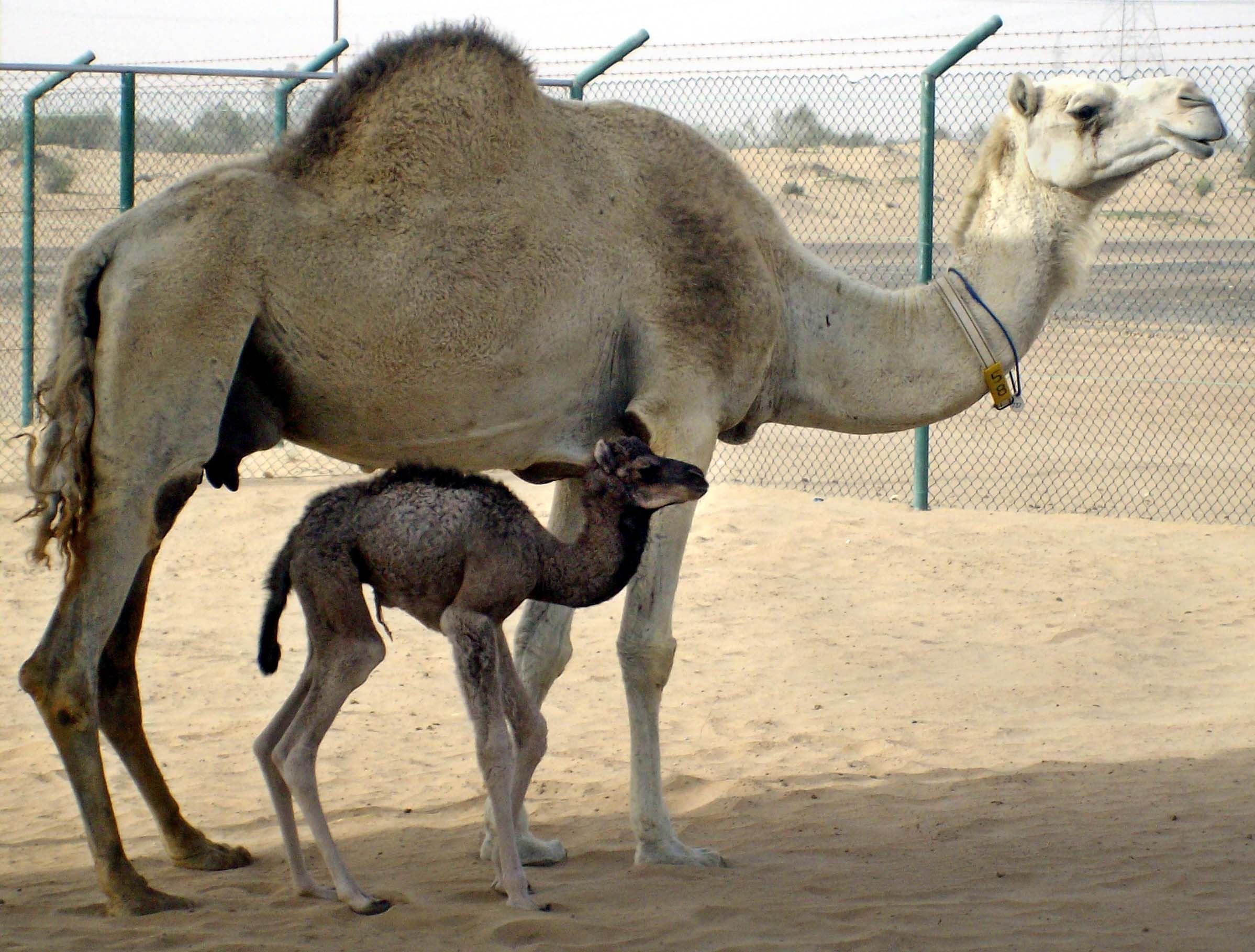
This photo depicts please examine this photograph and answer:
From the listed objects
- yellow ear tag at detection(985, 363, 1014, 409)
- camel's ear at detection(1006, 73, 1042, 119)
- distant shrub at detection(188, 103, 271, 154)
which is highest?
camel's ear at detection(1006, 73, 1042, 119)

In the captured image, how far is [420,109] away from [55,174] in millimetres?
18106

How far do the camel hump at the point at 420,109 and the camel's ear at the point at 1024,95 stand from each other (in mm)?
1783

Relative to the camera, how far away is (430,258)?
485 cm

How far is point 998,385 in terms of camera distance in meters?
5.59

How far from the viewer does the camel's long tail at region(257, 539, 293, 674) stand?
4727 mm

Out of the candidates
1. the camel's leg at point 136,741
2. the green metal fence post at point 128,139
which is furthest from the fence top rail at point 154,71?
the camel's leg at point 136,741

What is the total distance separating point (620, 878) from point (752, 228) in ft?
7.51

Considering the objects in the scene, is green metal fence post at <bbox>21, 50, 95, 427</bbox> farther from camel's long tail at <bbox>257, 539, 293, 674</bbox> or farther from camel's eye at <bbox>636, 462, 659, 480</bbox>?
camel's eye at <bbox>636, 462, 659, 480</bbox>

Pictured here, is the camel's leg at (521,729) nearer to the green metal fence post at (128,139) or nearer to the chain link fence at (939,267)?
the chain link fence at (939,267)

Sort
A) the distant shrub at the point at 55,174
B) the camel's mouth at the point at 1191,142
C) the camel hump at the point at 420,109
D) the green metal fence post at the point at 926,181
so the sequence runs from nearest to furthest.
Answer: the camel hump at the point at 420,109 → the camel's mouth at the point at 1191,142 → the green metal fence post at the point at 926,181 → the distant shrub at the point at 55,174

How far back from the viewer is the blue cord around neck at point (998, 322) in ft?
18.5

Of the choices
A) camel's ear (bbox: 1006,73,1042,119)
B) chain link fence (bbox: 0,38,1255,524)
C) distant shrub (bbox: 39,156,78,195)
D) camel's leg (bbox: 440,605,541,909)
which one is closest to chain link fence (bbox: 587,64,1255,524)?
chain link fence (bbox: 0,38,1255,524)

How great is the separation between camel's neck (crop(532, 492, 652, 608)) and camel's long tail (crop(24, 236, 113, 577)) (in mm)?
1400

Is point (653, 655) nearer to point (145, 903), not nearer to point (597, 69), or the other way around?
point (145, 903)
